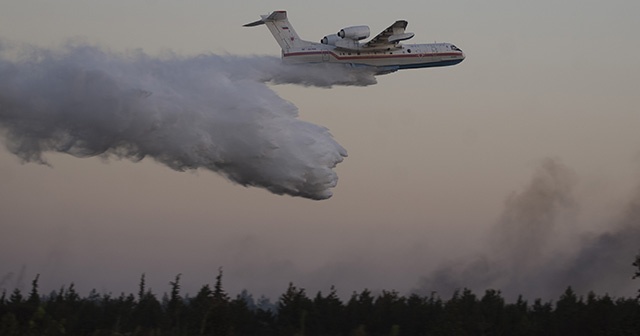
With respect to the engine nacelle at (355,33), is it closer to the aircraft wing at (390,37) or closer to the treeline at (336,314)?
the aircraft wing at (390,37)

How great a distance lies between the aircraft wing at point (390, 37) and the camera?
5006cm

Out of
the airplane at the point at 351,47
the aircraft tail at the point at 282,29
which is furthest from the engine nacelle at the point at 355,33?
the aircraft tail at the point at 282,29

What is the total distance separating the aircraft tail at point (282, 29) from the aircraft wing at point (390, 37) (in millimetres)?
3084

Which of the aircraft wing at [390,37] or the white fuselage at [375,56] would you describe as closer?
the white fuselage at [375,56]

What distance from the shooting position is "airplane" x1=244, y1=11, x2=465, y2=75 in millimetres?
49219

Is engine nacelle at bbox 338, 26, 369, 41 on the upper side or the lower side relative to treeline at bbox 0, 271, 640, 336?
upper

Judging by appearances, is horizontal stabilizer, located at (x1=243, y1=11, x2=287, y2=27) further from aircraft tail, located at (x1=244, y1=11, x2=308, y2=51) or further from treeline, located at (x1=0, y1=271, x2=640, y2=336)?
treeline, located at (x1=0, y1=271, x2=640, y2=336)

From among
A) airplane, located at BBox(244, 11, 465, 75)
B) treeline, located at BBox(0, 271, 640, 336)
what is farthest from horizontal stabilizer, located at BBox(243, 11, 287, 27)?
treeline, located at BBox(0, 271, 640, 336)

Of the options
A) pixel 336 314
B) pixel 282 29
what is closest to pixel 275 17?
pixel 282 29

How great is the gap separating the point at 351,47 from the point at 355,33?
26.0 inches

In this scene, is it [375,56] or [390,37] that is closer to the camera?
[375,56]

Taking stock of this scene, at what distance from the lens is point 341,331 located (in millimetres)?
51750

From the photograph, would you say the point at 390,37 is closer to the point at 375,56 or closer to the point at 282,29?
the point at 375,56

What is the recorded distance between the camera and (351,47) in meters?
49.6
